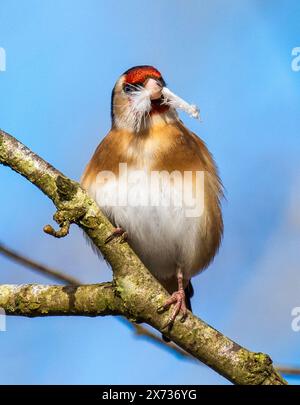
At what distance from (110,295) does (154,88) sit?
1.35 m

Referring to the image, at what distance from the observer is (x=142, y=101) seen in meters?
4.12

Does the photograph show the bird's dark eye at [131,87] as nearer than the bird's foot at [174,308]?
No

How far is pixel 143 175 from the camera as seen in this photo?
383 centimetres

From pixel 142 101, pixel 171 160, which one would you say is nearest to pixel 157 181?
pixel 171 160

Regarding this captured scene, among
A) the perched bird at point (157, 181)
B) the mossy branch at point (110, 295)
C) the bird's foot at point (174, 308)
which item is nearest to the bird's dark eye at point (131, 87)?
the perched bird at point (157, 181)

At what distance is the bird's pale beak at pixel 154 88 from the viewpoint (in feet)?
13.0

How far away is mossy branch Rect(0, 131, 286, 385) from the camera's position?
2.98 metres

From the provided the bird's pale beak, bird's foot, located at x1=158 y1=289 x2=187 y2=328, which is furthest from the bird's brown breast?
bird's foot, located at x1=158 y1=289 x2=187 y2=328

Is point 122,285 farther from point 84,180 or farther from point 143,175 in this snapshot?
point 84,180

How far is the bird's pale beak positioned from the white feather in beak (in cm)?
4

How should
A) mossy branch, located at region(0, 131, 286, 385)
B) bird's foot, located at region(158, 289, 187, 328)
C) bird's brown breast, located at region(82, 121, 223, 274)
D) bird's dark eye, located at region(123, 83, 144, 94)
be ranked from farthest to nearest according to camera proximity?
bird's dark eye, located at region(123, 83, 144, 94), bird's brown breast, located at region(82, 121, 223, 274), bird's foot, located at region(158, 289, 187, 328), mossy branch, located at region(0, 131, 286, 385)

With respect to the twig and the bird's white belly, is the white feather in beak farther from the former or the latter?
the twig

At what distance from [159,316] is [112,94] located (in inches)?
72.3

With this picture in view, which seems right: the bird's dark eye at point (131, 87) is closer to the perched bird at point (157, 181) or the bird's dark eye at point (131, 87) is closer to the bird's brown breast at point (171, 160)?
the perched bird at point (157, 181)
